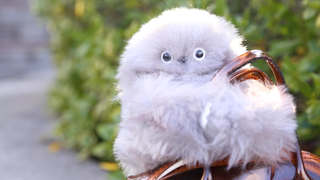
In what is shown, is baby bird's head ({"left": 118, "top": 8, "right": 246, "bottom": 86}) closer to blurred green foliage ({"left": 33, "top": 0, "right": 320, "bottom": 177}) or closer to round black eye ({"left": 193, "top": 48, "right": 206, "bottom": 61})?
round black eye ({"left": 193, "top": 48, "right": 206, "bottom": 61})

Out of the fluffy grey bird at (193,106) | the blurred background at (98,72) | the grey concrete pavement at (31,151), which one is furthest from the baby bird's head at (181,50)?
the grey concrete pavement at (31,151)

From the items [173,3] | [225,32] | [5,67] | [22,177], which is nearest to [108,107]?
[22,177]

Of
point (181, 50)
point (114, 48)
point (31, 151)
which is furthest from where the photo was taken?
point (31, 151)

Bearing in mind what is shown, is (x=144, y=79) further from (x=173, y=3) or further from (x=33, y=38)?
(x=33, y=38)

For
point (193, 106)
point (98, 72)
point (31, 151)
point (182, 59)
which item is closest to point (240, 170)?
point (193, 106)

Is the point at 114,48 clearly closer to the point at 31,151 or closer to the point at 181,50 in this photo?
the point at 31,151

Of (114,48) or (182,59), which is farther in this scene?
(114,48)
